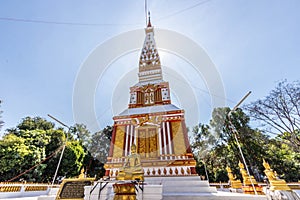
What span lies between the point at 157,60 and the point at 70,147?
470 inches

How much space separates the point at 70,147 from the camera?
51.4ft

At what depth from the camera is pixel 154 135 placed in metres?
9.00

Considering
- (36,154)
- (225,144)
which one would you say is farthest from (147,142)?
(225,144)

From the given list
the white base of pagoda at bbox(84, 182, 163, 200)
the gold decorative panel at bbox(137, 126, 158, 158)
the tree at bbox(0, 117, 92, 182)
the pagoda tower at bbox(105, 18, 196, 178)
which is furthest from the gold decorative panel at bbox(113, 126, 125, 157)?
the tree at bbox(0, 117, 92, 182)

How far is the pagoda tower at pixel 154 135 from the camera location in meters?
7.79

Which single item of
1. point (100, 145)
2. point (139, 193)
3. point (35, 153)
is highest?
point (100, 145)

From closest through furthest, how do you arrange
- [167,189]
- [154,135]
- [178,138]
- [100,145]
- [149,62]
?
[167,189] → [178,138] → [154,135] → [149,62] → [100,145]

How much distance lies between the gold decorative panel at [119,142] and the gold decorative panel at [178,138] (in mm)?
2944

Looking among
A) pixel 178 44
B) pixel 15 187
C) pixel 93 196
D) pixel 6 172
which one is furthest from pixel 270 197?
pixel 6 172

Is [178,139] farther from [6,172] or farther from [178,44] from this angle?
[6,172]

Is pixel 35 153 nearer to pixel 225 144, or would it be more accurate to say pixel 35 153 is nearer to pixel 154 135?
pixel 154 135

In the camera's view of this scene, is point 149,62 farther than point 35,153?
Yes

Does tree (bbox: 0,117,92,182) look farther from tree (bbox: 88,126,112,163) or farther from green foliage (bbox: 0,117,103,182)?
tree (bbox: 88,126,112,163)

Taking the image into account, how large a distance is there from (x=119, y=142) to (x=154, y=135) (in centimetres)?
207
